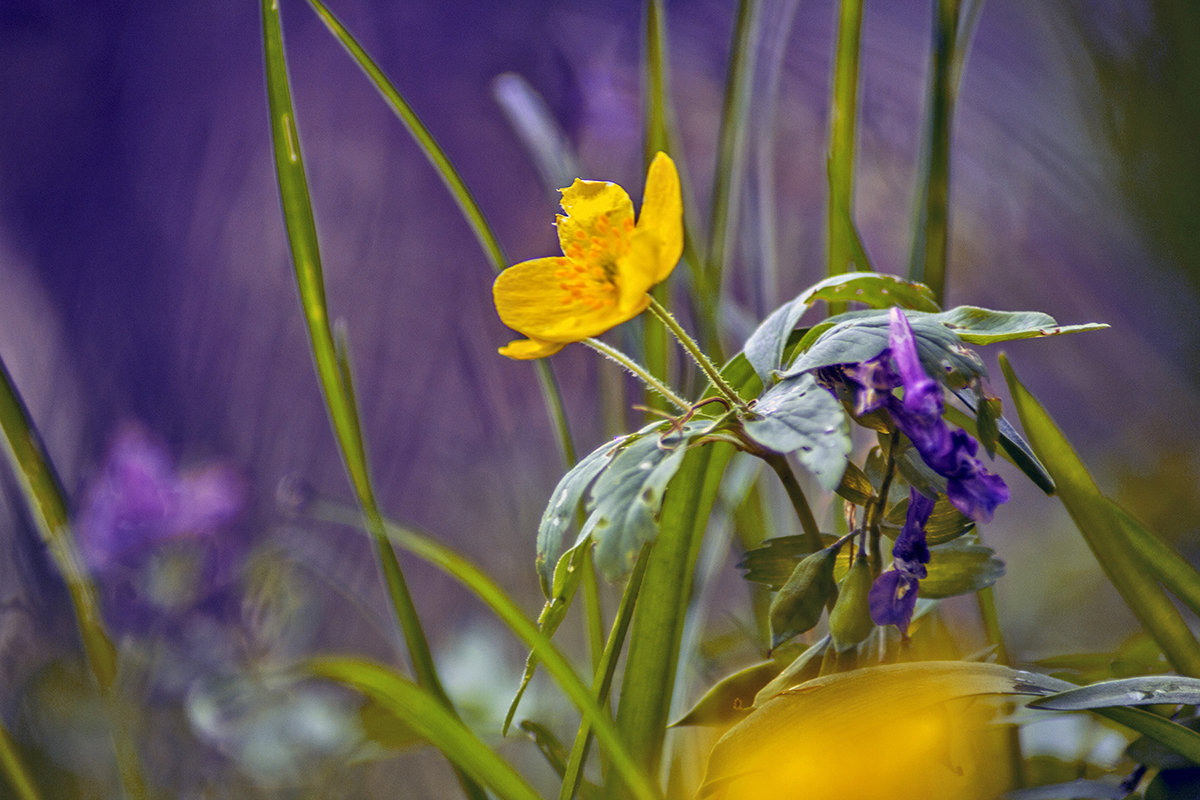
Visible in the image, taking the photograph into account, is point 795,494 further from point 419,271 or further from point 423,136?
point 419,271

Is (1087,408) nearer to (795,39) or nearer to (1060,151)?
(1060,151)

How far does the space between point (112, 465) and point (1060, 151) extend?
1.07m

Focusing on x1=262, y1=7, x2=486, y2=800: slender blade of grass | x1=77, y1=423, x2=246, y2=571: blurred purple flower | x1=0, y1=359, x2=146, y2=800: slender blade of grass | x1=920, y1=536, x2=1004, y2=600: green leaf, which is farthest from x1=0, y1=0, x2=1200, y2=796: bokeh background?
x1=920, y1=536, x2=1004, y2=600: green leaf

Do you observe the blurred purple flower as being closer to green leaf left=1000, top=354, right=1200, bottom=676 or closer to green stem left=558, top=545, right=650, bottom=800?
green stem left=558, top=545, right=650, bottom=800

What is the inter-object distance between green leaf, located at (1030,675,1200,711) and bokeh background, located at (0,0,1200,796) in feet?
1.25

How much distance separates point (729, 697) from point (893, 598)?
9 centimetres

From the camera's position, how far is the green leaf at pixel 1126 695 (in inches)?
→ 7.7

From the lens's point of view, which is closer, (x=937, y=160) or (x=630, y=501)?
(x=630, y=501)

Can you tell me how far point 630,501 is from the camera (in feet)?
0.56

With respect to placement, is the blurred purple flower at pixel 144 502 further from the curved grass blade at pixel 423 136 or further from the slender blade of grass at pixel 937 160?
the slender blade of grass at pixel 937 160

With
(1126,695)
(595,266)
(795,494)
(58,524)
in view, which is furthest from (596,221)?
(58,524)

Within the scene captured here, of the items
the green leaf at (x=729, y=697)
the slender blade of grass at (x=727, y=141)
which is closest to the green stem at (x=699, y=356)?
the green leaf at (x=729, y=697)

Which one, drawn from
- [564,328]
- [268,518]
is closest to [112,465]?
[268,518]

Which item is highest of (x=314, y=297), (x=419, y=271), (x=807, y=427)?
(x=419, y=271)
